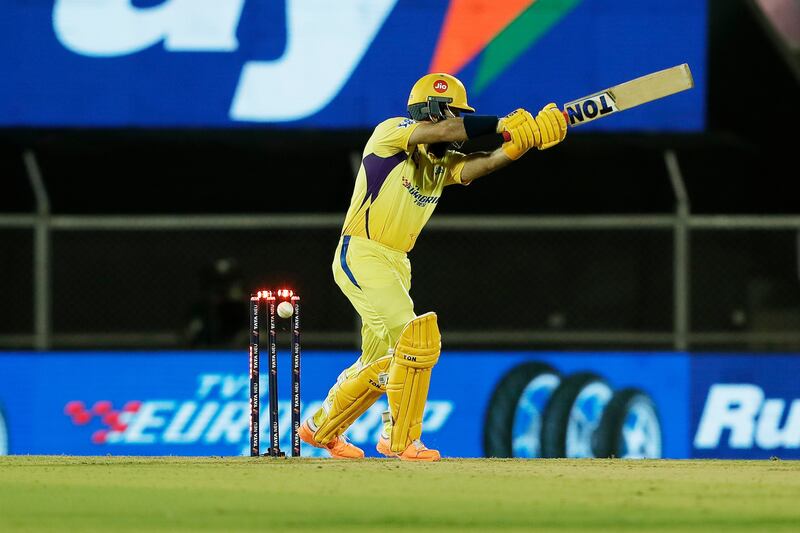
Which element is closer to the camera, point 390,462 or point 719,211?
point 390,462

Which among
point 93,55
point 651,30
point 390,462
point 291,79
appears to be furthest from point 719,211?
point 390,462

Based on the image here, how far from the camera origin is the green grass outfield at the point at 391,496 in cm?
714

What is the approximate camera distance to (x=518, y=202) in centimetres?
1989

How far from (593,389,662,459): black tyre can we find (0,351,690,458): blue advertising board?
0.01m

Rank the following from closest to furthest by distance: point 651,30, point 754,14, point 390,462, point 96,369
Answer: point 390,462 → point 96,369 → point 651,30 → point 754,14

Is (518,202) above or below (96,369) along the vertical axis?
above

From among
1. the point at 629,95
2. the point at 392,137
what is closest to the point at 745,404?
the point at 629,95

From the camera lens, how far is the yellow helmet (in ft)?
32.0

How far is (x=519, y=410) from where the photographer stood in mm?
14188

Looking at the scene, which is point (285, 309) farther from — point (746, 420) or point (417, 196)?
point (746, 420)

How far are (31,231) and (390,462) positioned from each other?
11.6 metres

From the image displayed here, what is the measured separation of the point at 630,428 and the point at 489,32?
3.42m

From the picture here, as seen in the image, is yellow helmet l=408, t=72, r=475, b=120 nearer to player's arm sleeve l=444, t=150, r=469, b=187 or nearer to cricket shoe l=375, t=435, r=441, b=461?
player's arm sleeve l=444, t=150, r=469, b=187

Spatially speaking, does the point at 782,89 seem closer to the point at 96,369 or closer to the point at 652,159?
the point at 652,159
